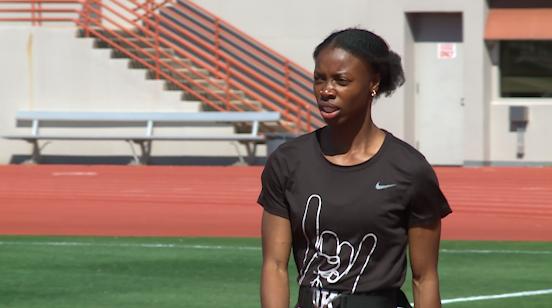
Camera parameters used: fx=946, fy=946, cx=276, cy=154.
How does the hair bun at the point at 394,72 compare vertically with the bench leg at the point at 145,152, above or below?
above

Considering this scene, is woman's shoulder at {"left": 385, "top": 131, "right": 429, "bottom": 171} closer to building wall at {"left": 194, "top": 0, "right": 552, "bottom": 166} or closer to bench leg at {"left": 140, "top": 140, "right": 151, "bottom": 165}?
building wall at {"left": 194, "top": 0, "right": 552, "bottom": 166}

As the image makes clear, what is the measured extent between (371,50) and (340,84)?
15cm

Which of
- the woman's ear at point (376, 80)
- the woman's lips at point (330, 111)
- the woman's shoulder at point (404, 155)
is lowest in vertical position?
the woman's shoulder at point (404, 155)

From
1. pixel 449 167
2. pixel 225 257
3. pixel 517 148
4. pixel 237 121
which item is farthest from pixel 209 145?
pixel 225 257

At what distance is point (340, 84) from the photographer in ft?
9.49

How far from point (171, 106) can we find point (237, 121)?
77.7 inches

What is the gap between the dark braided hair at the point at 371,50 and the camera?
291 centimetres

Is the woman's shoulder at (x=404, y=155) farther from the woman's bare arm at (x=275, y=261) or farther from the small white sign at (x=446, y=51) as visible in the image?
the small white sign at (x=446, y=51)

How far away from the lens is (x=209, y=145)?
2330 centimetres

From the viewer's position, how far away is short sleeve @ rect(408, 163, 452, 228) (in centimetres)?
291

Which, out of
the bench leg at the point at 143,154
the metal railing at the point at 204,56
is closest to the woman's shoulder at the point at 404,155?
the metal railing at the point at 204,56

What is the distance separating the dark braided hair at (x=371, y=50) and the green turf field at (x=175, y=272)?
4.23m

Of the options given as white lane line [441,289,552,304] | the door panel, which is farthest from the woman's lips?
the door panel

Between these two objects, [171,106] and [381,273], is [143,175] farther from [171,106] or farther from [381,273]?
[381,273]
